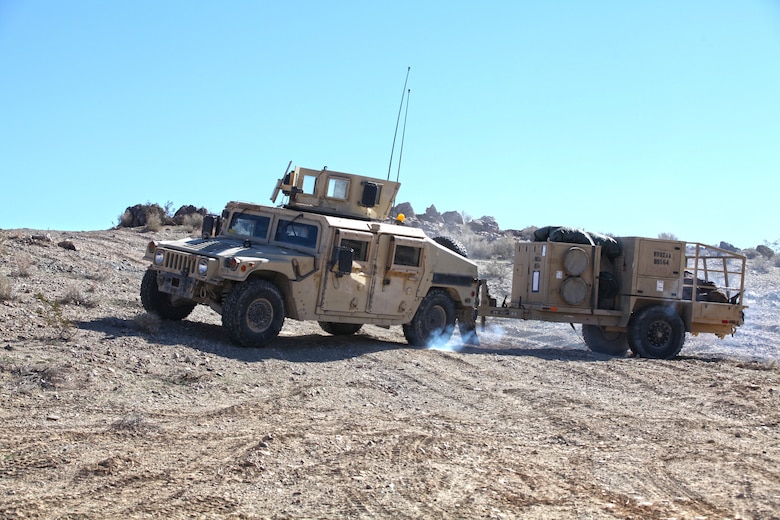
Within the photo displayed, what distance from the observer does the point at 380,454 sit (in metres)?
7.04

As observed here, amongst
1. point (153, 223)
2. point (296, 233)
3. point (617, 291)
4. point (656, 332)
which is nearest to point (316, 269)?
point (296, 233)

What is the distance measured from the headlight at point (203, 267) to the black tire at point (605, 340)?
8.41 m

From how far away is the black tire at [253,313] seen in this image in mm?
11258

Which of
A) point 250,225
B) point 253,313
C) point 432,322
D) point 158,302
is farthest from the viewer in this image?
point 432,322

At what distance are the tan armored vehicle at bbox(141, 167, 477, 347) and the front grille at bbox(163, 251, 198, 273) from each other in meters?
0.02

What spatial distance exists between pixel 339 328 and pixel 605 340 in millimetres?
5507

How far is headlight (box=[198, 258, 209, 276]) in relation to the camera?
11.1m

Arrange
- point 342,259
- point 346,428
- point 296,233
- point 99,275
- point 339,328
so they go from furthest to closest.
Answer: point 99,275 → point 339,328 → point 296,233 → point 342,259 → point 346,428

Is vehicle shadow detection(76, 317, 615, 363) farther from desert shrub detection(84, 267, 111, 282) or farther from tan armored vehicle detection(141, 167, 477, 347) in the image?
desert shrub detection(84, 267, 111, 282)

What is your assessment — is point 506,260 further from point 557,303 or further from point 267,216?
point 267,216

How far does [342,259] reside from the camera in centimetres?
1213

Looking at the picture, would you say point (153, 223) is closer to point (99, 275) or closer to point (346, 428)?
point (99, 275)

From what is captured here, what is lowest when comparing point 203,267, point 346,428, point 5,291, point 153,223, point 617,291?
point 346,428

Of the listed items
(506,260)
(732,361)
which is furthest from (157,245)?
(506,260)
